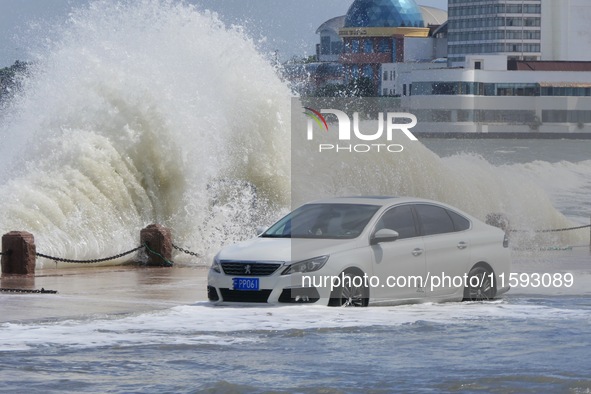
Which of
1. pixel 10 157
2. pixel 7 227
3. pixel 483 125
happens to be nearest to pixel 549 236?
pixel 10 157

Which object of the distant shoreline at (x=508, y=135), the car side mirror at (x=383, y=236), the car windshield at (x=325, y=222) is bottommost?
the car side mirror at (x=383, y=236)

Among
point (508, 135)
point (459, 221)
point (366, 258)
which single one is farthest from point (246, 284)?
point (508, 135)

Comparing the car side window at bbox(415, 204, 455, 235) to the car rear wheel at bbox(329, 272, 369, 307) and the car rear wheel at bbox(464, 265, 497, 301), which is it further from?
the car rear wheel at bbox(329, 272, 369, 307)

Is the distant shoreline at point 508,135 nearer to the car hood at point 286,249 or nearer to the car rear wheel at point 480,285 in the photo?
the car rear wheel at point 480,285

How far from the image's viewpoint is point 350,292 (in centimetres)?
1453

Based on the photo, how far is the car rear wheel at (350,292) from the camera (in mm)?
14430

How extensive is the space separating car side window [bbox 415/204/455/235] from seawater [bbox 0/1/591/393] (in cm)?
87

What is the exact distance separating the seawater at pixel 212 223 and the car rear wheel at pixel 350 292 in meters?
0.18

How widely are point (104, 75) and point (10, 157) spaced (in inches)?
98.4

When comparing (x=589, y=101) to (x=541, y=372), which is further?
(x=589, y=101)

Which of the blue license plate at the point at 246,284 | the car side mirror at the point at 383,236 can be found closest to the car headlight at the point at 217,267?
the blue license plate at the point at 246,284

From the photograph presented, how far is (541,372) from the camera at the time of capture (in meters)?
11.3

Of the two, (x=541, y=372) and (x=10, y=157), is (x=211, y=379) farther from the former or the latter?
(x=10, y=157)

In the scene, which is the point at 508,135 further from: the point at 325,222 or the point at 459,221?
the point at 325,222
